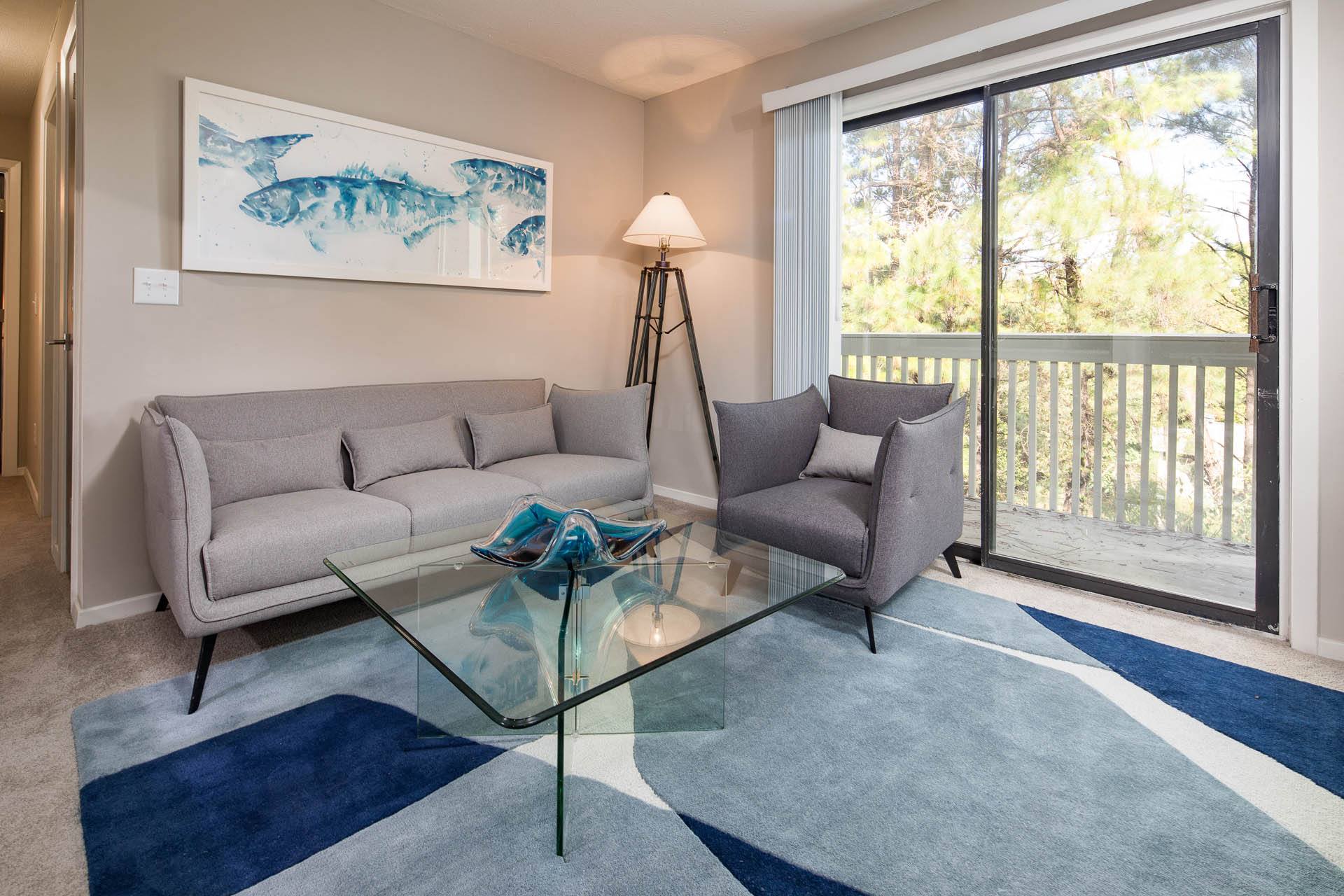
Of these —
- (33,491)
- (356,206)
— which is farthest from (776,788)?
(33,491)

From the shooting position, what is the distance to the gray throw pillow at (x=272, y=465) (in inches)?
91.5

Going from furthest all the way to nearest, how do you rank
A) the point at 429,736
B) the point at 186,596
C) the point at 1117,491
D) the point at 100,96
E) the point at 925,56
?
the point at 925,56, the point at 1117,491, the point at 100,96, the point at 186,596, the point at 429,736

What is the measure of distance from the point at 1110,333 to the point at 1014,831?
207 cm

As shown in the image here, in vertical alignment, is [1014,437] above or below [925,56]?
below

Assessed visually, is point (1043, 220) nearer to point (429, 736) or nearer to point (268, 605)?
point (429, 736)

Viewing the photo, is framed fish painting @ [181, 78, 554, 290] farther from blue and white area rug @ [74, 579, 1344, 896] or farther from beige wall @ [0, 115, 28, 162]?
beige wall @ [0, 115, 28, 162]

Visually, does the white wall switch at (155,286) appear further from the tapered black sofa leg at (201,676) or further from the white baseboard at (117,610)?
the tapered black sofa leg at (201,676)

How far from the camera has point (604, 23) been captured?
10.9ft

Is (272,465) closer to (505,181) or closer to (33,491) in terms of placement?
(505,181)

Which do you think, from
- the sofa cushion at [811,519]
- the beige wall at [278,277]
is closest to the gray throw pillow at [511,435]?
the beige wall at [278,277]

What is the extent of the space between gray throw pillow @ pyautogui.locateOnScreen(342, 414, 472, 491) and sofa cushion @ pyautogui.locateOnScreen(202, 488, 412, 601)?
0.93 feet

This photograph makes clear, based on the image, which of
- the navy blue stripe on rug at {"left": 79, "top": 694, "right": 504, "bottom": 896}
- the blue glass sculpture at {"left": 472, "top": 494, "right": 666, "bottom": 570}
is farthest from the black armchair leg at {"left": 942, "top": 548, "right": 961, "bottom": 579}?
the navy blue stripe on rug at {"left": 79, "top": 694, "right": 504, "bottom": 896}

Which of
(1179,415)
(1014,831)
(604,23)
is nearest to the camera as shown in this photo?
(1014,831)

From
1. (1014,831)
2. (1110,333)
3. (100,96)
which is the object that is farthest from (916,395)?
(100,96)
